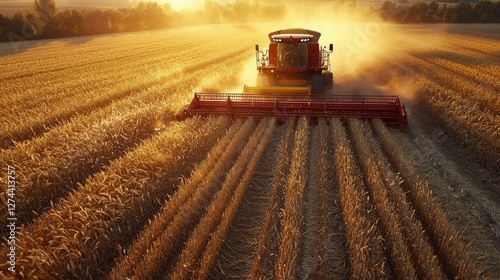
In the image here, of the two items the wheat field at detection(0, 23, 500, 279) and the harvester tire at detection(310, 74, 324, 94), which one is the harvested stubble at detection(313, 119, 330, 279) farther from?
the harvester tire at detection(310, 74, 324, 94)

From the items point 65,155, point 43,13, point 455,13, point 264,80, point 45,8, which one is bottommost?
point 65,155

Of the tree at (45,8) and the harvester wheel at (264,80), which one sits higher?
the tree at (45,8)

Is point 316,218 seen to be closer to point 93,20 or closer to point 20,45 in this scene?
point 20,45

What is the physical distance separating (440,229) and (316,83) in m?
7.46

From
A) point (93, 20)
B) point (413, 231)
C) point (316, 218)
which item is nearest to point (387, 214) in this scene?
point (413, 231)

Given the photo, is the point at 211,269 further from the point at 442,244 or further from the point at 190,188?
the point at 442,244

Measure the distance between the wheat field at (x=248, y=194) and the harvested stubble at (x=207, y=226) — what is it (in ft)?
0.07

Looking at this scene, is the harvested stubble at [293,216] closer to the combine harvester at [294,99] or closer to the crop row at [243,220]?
the crop row at [243,220]

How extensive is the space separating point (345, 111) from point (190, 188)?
17.2ft

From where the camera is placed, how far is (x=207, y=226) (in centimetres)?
443

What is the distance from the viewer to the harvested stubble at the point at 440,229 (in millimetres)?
3696

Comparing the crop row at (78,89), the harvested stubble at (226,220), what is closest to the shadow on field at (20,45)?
the crop row at (78,89)

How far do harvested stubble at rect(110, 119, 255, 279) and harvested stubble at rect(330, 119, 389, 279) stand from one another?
221 cm

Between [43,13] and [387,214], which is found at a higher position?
[43,13]
